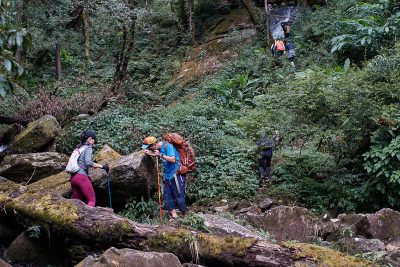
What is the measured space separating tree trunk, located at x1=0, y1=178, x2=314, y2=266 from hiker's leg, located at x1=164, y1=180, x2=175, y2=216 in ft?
6.97

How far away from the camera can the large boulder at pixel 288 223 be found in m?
7.41

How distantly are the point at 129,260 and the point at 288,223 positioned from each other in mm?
3948

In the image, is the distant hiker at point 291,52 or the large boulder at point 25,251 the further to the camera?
the distant hiker at point 291,52

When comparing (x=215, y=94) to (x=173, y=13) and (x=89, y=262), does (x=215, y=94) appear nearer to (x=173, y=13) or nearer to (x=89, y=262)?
(x=173, y=13)

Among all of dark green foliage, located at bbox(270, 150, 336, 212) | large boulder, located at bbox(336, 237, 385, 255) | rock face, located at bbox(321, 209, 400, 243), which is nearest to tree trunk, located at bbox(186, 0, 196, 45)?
dark green foliage, located at bbox(270, 150, 336, 212)

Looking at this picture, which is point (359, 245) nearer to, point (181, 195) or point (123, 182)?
point (181, 195)

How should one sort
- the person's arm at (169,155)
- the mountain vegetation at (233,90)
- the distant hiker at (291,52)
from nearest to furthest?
the person's arm at (169,155) < the mountain vegetation at (233,90) < the distant hiker at (291,52)

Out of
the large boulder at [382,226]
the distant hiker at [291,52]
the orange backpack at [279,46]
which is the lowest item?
the large boulder at [382,226]

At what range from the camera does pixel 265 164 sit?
37.2 ft

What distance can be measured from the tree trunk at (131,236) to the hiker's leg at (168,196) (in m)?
2.13

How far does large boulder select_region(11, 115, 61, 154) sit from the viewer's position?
1234 centimetres

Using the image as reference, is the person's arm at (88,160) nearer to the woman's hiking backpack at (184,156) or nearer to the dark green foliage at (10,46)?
the woman's hiking backpack at (184,156)

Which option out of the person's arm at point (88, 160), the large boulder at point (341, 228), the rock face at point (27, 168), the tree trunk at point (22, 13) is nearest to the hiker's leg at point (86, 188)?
the person's arm at point (88, 160)

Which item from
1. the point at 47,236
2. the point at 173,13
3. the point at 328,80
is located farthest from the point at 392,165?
the point at 173,13
